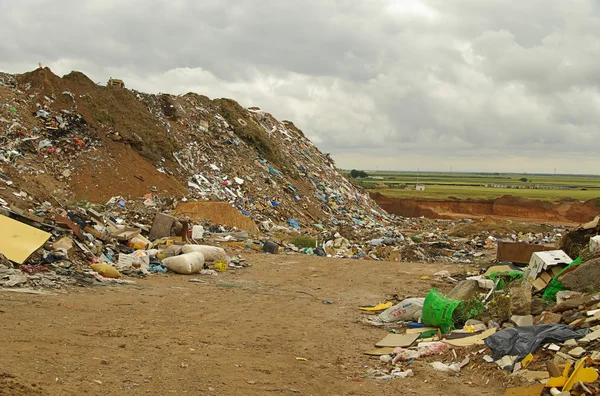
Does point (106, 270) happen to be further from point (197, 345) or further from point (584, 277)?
point (584, 277)

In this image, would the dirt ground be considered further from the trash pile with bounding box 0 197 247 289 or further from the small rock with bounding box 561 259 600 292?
the small rock with bounding box 561 259 600 292

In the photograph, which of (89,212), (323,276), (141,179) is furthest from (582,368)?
(141,179)

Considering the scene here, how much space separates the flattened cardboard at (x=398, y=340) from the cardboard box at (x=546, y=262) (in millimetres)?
2060

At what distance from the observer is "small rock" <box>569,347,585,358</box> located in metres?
4.71

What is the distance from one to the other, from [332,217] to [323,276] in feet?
38.6

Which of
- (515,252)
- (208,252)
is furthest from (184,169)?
(515,252)

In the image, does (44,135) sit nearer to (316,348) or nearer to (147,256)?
(147,256)

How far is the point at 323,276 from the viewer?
469 inches

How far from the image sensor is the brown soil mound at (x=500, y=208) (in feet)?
130

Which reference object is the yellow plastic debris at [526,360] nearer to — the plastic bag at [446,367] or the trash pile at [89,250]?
the plastic bag at [446,367]

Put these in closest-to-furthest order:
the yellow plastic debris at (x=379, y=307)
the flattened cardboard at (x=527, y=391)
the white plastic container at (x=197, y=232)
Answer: the flattened cardboard at (x=527, y=391) < the yellow plastic debris at (x=379, y=307) < the white plastic container at (x=197, y=232)

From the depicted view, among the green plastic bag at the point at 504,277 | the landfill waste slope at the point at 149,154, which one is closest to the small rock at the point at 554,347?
the green plastic bag at the point at 504,277

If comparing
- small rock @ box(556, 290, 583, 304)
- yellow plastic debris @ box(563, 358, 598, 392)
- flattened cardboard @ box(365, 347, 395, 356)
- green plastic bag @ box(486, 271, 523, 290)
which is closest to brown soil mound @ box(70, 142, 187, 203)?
green plastic bag @ box(486, 271, 523, 290)

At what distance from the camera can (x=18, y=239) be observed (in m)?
8.84
